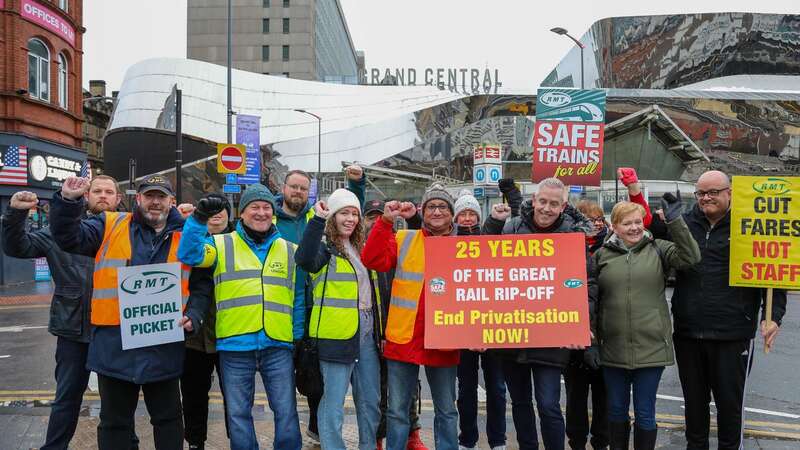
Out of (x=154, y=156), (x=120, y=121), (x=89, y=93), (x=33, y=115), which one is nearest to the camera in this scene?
(x=33, y=115)

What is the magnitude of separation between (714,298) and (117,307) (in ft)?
12.9

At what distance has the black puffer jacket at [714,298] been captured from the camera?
4.33 metres

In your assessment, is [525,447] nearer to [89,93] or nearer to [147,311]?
[147,311]

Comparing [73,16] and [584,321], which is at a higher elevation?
[73,16]

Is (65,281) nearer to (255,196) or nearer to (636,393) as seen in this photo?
(255,196)

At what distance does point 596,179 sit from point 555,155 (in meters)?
0.74

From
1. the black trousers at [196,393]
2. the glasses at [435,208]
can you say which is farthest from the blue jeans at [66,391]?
the glasses at [435,208]

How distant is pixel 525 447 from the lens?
4.32 m

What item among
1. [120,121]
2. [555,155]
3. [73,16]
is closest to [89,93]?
[120,121]

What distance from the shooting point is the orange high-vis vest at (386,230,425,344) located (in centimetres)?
432

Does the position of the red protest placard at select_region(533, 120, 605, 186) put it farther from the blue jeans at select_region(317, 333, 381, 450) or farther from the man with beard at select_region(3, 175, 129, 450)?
the man with beard at select_region(3, 175, 129, 450)

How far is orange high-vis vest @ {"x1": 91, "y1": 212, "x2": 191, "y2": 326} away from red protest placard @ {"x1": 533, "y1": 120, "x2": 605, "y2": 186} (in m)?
6.85

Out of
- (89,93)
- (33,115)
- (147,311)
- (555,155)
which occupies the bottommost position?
(147,311)

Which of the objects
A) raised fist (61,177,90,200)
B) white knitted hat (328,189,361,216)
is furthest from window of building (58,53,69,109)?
white knitted hat (328,189,361,216)
